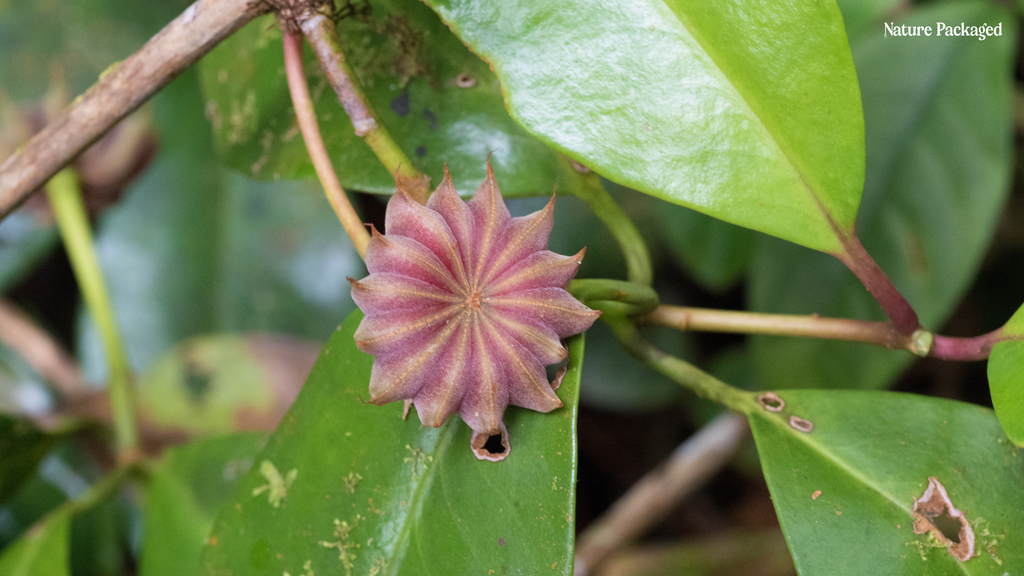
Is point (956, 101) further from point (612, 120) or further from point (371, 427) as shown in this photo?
point (371, 427)

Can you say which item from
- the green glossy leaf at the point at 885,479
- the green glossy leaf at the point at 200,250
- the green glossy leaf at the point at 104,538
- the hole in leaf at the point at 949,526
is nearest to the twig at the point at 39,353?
the green glossy leaf at the point at 200,250

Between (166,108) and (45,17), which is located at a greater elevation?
(45,17)

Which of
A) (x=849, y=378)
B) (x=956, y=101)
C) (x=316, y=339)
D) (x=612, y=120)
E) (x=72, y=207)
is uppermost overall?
(x=72, y=207)

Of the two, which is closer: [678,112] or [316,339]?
[678,112]

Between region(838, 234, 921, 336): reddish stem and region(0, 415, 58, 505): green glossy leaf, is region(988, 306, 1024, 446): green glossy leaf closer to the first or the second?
region(838, 234, 921, 336): reddish stem

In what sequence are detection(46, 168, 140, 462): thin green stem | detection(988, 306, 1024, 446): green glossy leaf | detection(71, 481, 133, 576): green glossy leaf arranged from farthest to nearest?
detection(71, 481, 133, 576): green glossy leaf → detection(46, 168, 140, 462): thin green stem → detection(988, 306, 1024, 446): green glossy leaf

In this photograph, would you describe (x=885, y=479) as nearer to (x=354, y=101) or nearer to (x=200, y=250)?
→ (x=354, y=101)

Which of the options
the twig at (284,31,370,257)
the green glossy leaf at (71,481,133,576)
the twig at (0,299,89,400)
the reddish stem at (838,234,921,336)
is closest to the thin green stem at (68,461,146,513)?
the green glossy leaf at (71,481,133,576)

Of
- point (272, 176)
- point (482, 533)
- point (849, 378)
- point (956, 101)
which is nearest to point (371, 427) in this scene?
point (482, 533)
